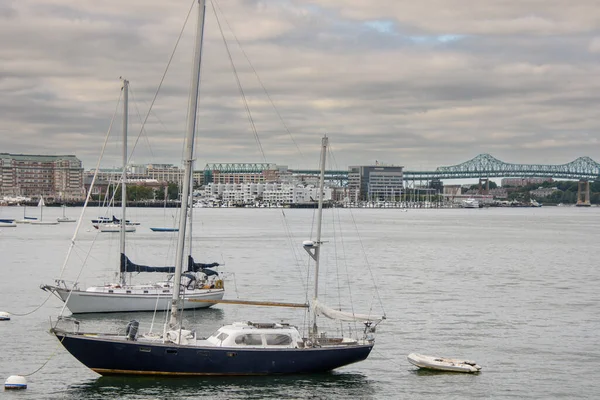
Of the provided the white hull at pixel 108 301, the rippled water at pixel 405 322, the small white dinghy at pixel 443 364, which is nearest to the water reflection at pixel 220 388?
the rippled water at pixel 405 322

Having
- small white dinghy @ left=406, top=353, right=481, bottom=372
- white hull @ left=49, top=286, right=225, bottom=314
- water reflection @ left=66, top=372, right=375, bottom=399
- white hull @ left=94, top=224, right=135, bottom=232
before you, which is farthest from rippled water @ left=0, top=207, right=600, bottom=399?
white hull @ left=94, top=224, right=135, bottom=232

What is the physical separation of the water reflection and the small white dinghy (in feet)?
10.6

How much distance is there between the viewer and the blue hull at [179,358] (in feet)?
93.7

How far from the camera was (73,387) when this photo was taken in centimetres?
2934

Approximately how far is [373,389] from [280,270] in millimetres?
38355

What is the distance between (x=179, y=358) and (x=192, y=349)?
0.52 meters

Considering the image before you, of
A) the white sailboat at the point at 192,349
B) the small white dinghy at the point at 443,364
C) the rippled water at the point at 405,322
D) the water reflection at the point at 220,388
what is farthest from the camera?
the small white dinghy at the point at 443,364

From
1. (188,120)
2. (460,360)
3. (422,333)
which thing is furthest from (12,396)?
(422,333)

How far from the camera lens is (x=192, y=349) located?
2856 centimetres

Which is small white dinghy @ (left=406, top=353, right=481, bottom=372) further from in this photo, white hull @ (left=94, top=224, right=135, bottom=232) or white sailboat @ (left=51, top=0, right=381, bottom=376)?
white hull @ (left=94, top=224, right=135, bottom=232)

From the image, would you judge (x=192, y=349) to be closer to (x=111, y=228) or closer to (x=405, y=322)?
(x=405, y=322)

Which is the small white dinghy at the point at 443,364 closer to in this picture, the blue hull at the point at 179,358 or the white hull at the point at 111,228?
the blue hull at the point at 179,358

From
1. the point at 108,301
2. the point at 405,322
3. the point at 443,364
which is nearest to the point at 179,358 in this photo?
the point at 443,364

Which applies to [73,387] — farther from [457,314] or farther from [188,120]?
[457,314]
